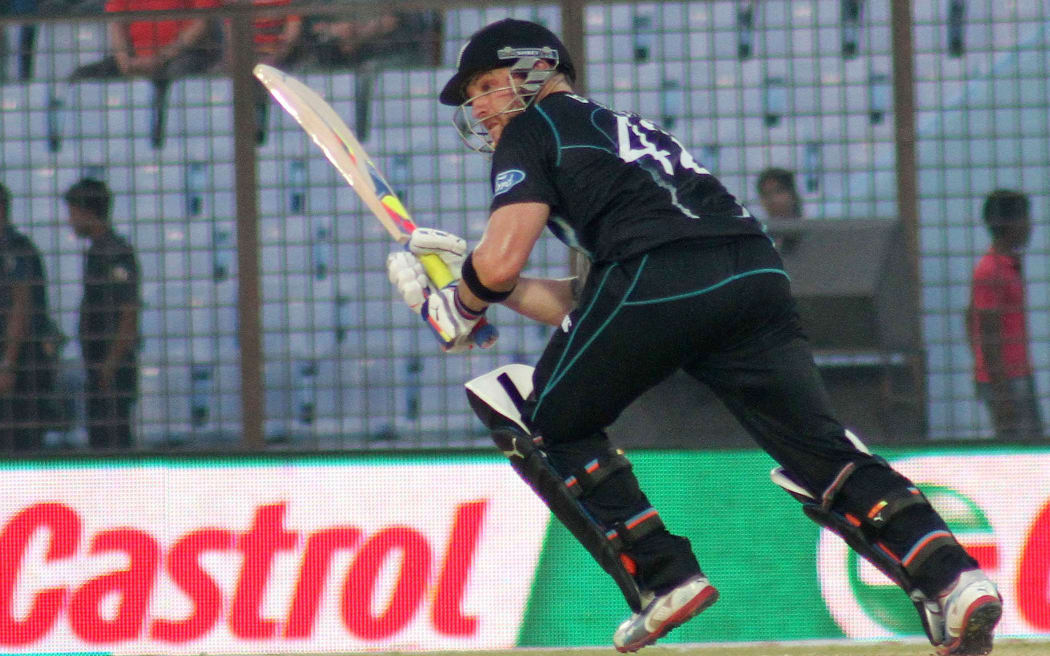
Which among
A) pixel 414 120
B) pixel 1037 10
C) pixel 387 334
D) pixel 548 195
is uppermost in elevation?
pixel 1037 10

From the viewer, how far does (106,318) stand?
709 centimetres

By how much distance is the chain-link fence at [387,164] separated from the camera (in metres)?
6.96

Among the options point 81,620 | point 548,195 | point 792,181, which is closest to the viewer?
point 548,195

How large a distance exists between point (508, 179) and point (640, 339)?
57cm

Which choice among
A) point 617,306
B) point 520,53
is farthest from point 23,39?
point 617,306

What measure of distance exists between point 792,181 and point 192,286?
9.24ft

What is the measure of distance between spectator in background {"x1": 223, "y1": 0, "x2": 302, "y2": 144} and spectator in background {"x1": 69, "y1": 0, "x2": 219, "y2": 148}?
0.37 feet

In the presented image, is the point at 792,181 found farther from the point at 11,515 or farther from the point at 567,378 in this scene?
the point at 11,515

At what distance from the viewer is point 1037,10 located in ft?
22.9

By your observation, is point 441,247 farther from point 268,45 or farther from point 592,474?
point 268,45

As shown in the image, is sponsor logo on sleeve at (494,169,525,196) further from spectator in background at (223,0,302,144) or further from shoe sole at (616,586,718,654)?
spectator in background at (223,0,302,144)

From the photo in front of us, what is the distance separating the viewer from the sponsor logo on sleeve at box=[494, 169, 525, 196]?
13.6ft

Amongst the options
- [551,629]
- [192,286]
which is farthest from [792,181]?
[192,286]

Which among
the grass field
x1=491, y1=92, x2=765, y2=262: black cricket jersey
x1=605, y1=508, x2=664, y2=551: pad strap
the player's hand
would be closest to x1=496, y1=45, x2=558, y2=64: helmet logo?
x1=491, y1=92, x2=765, y2=262: black cricket jersey
